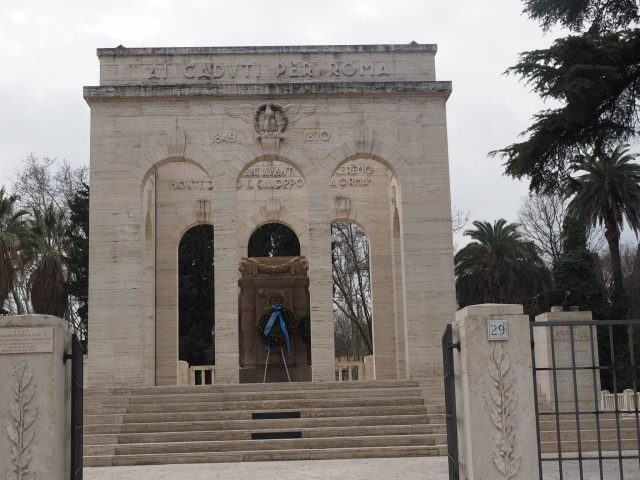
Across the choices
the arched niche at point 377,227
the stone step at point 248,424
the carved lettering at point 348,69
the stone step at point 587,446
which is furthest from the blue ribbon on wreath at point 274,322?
the stone step at point 587,446

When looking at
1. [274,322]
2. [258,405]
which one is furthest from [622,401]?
[258,405]

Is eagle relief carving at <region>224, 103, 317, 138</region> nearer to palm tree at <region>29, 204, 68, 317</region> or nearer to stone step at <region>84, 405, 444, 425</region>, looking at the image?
stone step at <region>84, 405, 444, 425</region>

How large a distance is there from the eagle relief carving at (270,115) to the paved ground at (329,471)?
387 inches

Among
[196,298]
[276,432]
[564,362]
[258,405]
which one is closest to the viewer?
[276,432]

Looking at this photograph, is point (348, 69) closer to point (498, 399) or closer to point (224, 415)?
point (224, 415)

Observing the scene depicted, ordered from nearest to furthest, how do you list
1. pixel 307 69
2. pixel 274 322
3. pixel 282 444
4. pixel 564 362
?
1. pixel 282 444
2. pixel 564 362
3. pixel 307 69
4. pixel 274 322

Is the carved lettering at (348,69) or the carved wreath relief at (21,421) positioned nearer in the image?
the carved wreath relief at (21,421)

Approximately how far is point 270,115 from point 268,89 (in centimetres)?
70

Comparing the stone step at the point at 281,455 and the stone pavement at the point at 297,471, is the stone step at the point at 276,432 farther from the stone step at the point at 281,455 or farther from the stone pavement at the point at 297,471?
the stone pavement at the point at 297,471

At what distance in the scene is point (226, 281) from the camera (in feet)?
75.8

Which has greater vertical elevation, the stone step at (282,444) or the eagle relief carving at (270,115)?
the eagle relief carving at (270,115)

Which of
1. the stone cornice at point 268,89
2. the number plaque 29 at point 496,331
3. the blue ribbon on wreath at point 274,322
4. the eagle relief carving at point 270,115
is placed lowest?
the number plaque 29 at point 496,331

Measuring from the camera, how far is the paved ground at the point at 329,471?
1379 centimetres

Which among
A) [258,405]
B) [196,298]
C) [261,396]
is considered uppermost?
[196,298]
